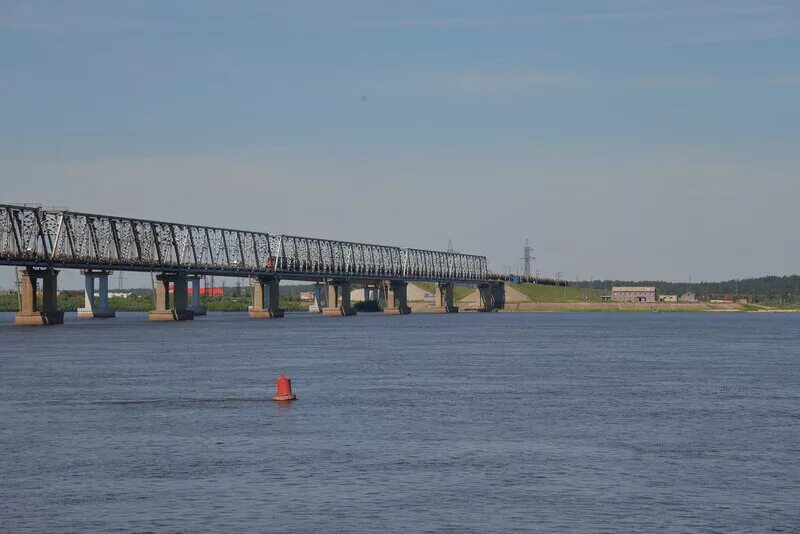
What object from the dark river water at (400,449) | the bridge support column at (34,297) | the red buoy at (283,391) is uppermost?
the bridge support column at (34,297)

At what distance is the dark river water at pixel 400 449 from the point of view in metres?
33.4

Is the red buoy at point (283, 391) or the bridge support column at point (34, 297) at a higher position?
the bridge support column at point (34, 297)

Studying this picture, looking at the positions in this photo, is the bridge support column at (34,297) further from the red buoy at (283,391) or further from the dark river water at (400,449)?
the red buoy at (283,391)

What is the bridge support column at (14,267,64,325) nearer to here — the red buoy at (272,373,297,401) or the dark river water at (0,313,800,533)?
the dark river water at (0,313,800,533)

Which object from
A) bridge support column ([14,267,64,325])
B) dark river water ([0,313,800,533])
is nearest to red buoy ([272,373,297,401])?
dark river water ([0,313,800,533])

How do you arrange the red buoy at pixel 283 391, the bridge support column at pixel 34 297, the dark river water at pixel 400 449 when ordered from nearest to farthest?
the dark river water at pixel 400 449 → the red buoy at pixel 283 391 → the bridge support column at pixel 34 297

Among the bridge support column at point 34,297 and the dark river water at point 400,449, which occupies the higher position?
the bridge support column at point 34,297

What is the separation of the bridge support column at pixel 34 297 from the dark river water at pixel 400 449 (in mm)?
88493

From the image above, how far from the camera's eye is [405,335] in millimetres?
160250

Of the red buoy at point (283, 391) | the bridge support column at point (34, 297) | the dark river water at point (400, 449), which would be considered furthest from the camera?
the bridge support column at point (34, 297)

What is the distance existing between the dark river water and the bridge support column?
8849 centimetres

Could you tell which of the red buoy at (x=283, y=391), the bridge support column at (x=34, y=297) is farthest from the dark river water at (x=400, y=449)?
the bridge support column at (x=34, y=297)

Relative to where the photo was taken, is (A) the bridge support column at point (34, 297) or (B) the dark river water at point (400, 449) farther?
(A) the bridge support column at point (34, 297)

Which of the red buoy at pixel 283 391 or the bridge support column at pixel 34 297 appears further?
the bridge support column at pixel 34 297
